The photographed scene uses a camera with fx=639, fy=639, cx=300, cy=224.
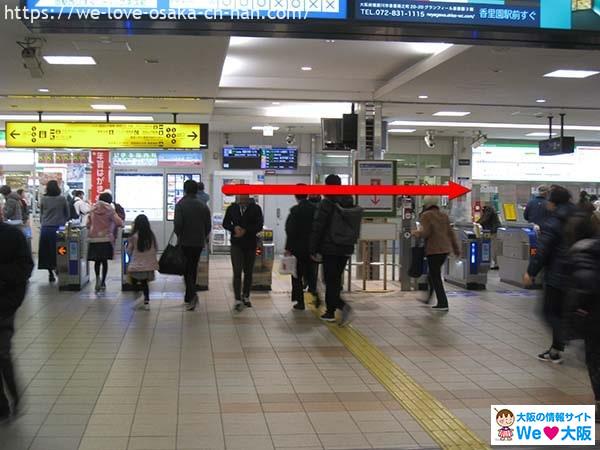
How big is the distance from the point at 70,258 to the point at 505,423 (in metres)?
8.02

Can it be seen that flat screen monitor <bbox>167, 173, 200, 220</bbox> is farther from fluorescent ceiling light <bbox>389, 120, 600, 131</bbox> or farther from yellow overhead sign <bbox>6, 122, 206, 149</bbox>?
yellow overhead sign <bbox>6, 122, 206, 149</bbox>

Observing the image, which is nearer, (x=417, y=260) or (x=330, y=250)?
(x=330, y=250)

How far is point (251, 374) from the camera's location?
18.1 feet

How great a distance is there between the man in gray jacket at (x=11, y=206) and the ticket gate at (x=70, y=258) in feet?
6.59

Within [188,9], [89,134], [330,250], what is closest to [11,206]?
[89,134]

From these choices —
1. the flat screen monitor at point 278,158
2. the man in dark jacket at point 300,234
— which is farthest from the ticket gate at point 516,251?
the flat screen monitor at point 278,158

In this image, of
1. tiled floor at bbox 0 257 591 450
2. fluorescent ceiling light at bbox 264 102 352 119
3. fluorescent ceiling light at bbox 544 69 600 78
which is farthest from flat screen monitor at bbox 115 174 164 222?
fluorescent ceiling light at bbox 544 69 600 78

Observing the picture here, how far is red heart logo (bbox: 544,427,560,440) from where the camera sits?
3.78 metres

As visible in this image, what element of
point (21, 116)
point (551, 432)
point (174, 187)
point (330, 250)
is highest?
point (21, 116)

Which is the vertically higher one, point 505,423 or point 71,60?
point 71,60

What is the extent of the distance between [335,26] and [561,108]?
9750 mm

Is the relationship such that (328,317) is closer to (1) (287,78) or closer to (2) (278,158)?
(1) (287,78)

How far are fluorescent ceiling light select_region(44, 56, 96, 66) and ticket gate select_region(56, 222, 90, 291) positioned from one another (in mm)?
3176

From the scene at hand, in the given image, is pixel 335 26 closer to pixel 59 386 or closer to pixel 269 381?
pixel 269 381
